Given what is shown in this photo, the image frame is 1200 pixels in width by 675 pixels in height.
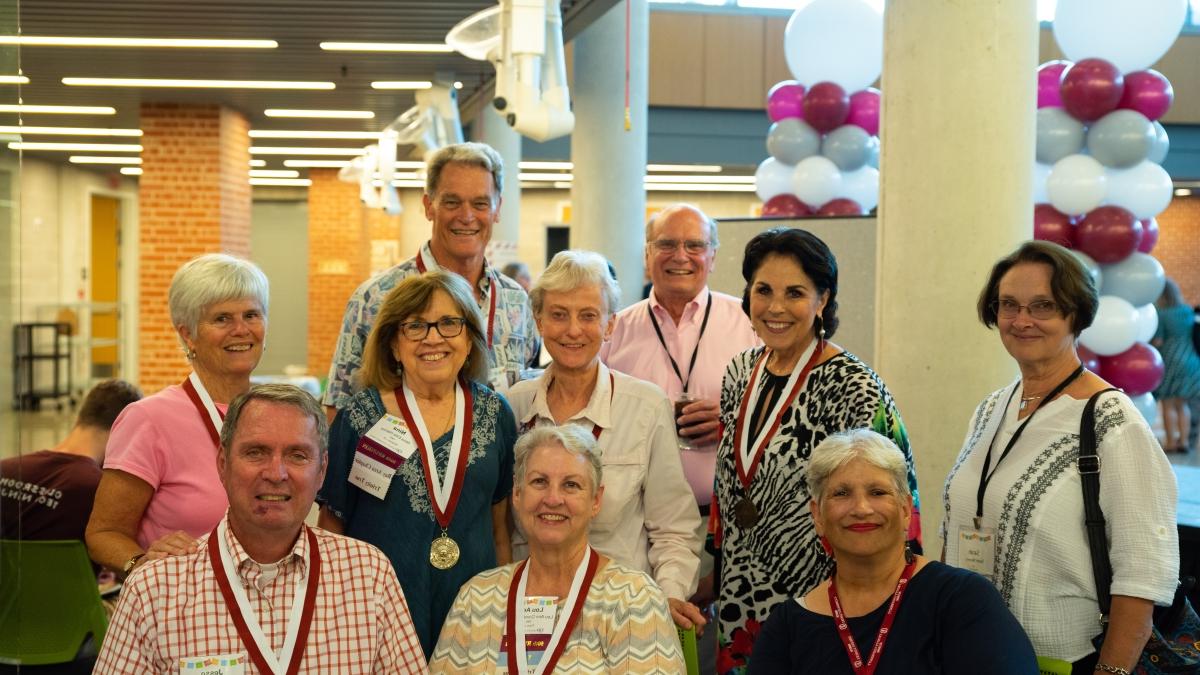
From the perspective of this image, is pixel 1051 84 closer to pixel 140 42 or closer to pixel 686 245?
pixel 686 245

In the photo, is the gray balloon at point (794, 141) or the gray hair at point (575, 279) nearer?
the gray hair at point (575, 279)

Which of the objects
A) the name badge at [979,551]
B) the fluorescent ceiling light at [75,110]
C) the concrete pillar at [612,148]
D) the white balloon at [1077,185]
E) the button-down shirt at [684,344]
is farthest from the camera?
the fluorescent ceiling light at [75,110]

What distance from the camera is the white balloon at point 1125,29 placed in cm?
731

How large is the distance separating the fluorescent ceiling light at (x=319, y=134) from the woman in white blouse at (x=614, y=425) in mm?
12370

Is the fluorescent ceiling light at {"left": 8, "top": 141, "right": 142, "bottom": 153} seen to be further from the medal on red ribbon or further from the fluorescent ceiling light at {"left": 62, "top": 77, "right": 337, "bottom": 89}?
the medal on red ribbon

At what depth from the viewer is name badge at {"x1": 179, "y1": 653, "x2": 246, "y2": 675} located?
2186mm

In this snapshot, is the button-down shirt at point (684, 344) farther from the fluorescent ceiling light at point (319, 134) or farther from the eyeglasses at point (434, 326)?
the fluorescent ceiling light at point (319, 134)

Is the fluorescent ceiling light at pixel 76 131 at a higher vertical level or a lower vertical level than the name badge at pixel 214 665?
higher

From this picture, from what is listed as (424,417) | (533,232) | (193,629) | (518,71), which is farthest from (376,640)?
(533,232)

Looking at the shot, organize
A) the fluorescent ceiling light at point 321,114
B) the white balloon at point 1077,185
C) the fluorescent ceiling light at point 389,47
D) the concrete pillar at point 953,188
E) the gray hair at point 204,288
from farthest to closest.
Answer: the fluorescent ceiling light at point 321,114, the fluorescent ceiling light at point 389,47, the white balloon at point 1077,185, the concrete pillar at point 953,188, the gray hair at point 204,288

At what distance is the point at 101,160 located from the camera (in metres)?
18.3

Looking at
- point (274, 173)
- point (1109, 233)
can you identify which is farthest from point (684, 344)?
point (274, 173)

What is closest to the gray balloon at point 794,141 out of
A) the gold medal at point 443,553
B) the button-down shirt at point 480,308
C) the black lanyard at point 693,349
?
the black lanyard at point 693,349

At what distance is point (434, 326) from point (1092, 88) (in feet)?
19.8
